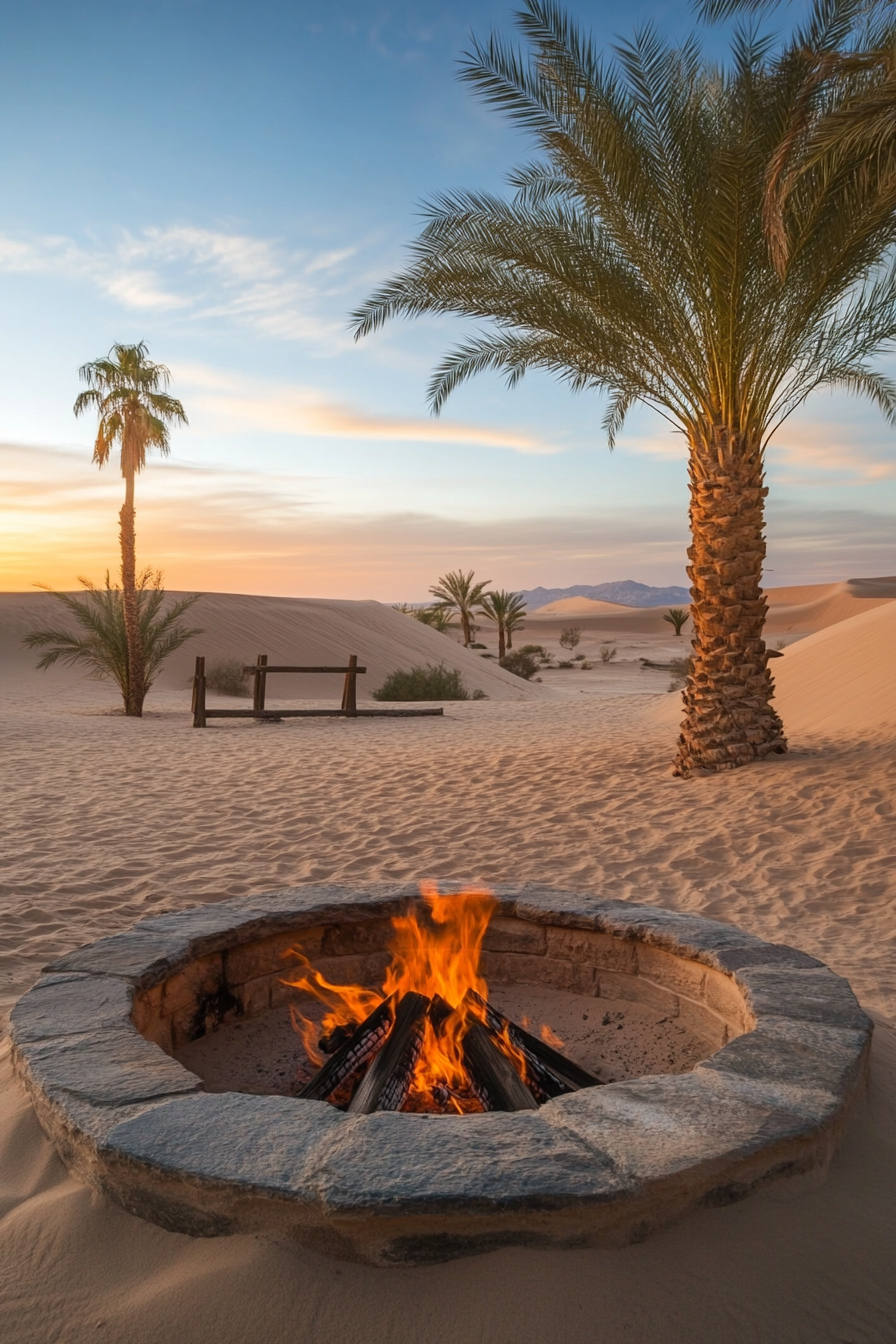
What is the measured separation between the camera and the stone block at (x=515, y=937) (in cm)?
378

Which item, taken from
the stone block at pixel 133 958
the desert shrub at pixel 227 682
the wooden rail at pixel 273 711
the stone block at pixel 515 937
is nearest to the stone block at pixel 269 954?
the stone block at pixel 133 958

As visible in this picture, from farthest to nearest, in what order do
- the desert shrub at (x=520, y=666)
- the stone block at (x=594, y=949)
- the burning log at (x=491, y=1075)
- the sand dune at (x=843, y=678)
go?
the desert shrub at (x=520, y=666), the sand dune at (x=843, y=678), the stone block at (x=594, y=949), the burning log at (x=491, y=1075)

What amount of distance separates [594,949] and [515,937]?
0.33 meters

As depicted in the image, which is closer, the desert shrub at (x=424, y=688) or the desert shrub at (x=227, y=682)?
the desert shrub at (x=424, y=688)

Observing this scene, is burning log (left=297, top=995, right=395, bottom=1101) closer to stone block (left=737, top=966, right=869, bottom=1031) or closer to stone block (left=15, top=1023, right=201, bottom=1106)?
stone block (left=15, top=1023, right=201, bottom=1106)

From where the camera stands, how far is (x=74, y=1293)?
1.86m

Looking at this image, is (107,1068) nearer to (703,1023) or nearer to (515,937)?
(515,937)

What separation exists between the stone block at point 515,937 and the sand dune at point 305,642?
22.0 meters

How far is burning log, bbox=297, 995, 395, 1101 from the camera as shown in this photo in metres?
2.81

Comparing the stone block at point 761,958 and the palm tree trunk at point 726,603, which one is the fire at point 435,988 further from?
the palm tree trunk at point 726,603

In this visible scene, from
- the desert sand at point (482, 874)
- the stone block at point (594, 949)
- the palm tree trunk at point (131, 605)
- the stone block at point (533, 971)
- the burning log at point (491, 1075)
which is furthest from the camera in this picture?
the palm tree trunk at point (131, 605)

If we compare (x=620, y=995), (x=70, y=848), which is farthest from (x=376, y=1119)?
(x=70, y=848)

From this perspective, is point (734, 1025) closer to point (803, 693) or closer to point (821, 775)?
point (821, 775)

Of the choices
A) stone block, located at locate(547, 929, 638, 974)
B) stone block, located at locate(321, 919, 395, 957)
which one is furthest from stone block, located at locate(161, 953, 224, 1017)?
stone block, located at locate(547, 929, 638, 974)
